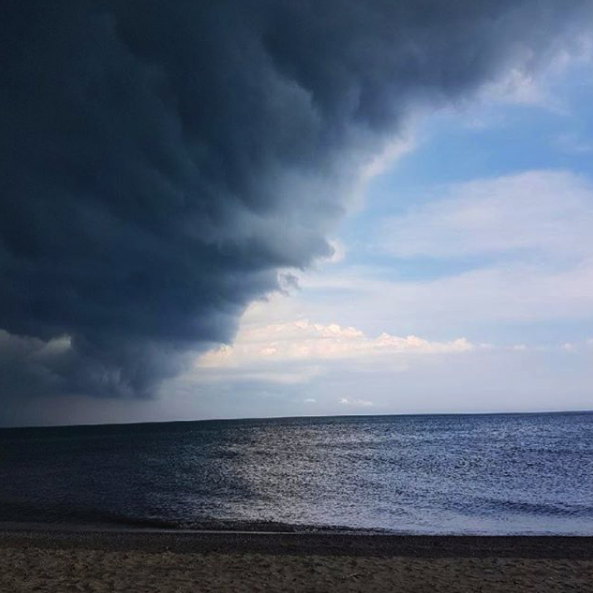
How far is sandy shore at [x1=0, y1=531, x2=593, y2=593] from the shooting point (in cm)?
1298

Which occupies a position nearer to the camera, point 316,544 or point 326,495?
point 316,544

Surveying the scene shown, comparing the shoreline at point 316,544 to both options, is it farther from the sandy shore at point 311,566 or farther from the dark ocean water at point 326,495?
the dark ocean water at point 326,495

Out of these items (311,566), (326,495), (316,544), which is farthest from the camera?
(326,495)

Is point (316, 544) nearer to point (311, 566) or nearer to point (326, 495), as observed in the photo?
point (311, 566)

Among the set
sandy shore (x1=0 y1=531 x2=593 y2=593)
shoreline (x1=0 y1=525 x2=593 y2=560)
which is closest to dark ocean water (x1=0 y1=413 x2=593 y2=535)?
shoreline (x1=0 y1=525 x2=593 y2=560)

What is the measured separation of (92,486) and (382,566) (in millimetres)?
34959

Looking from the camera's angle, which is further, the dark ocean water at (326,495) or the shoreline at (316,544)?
the dark ocean water at (326,495)

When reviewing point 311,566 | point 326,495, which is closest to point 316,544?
point 311,566

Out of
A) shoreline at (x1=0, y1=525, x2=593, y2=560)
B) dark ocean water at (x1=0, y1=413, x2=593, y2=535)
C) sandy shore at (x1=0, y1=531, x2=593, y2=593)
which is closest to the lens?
sandy shore at (x1=0, y1=531, x2=593, y2=593)

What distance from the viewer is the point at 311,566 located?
1489 cm

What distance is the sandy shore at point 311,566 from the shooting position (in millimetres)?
12977

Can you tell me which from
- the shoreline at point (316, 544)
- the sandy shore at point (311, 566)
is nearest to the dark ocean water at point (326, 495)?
the shoreline at point (316, 544)

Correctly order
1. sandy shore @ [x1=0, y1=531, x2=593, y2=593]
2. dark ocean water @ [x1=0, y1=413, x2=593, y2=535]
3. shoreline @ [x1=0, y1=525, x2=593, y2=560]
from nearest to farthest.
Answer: sandy shore @ [x1=0, y1=531, x2=593, y2=593], shoreline @ [x1=0, y1=525, x2=593, y2=560], dark ocean water @ [x1=0, y1=413, x2=593, y2=535]

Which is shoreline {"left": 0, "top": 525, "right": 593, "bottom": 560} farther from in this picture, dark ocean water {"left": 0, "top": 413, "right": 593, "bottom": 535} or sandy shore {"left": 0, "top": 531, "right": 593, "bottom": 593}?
dark ocean water {"left": 0, "top": 413, "right": 593, "bottom": 535}
